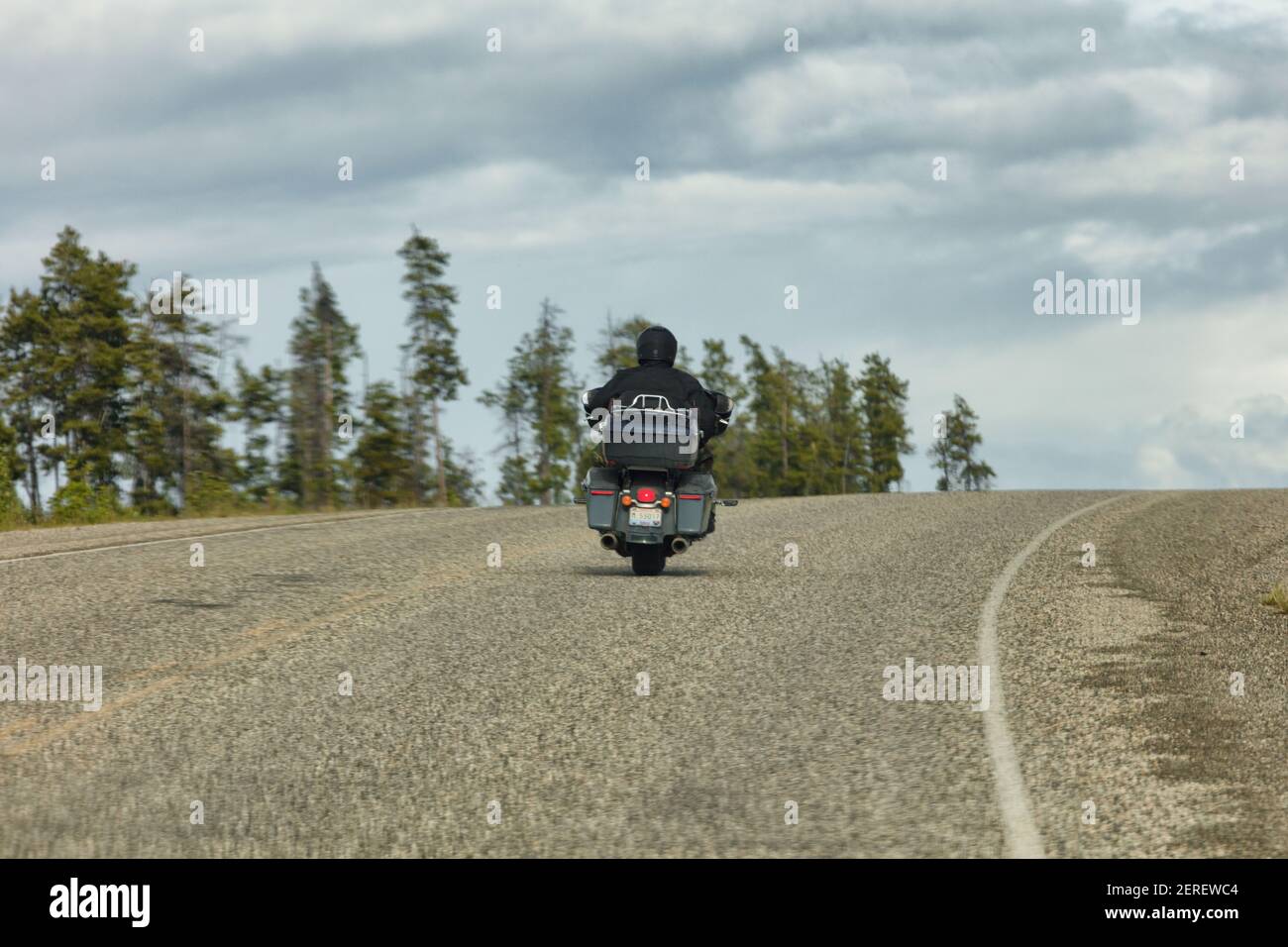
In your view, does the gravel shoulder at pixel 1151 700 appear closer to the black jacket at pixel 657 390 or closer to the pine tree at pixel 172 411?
the black jacket at pixel 657 390

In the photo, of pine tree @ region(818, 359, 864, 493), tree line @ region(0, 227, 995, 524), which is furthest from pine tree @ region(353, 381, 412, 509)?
pine tree @ region(818, 359, 864, 493)

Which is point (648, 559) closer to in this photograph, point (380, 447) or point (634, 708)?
point (634, 708)

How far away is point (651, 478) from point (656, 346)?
1.38 m

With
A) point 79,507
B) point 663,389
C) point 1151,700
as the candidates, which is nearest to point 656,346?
point 663,389

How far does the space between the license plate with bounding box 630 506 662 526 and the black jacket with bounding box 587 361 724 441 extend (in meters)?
0.99

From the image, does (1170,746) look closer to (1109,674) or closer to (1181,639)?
(1109,674)

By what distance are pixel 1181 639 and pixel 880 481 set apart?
94787 millimetres

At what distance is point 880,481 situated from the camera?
104625mm

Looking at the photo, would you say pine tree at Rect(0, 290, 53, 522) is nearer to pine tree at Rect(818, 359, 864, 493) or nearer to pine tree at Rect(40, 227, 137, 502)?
pine tree at Rect(40, 227, 137, 502)

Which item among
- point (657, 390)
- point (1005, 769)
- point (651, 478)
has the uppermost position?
point (657, 390)

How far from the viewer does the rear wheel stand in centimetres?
1437

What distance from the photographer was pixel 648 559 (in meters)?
14.5

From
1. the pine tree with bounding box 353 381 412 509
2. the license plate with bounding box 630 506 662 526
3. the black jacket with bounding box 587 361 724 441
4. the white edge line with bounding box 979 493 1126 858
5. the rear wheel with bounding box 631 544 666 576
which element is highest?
the pine tree with bounding box 353 381 412 509
